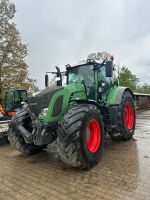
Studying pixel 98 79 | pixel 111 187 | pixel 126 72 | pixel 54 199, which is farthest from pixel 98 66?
pixel 126 72

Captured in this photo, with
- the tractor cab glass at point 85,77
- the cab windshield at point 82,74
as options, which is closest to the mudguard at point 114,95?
the tractor cab glass at point 85,77

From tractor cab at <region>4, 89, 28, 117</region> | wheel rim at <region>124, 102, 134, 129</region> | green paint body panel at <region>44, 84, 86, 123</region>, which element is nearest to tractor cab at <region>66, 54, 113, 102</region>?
green paint body panel at <region>44, 84, 86, 123</region>

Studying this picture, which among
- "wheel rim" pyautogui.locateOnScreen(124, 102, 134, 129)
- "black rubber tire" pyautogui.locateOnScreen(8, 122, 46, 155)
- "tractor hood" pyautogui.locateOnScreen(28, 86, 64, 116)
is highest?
"tractor hood" pyautogui.locateOnScreen(28, 86, 64, 116)

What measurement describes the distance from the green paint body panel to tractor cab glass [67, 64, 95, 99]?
0.42 m

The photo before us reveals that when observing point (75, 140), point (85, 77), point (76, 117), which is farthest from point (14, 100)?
point (75, 140)

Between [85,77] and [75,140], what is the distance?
2393mm

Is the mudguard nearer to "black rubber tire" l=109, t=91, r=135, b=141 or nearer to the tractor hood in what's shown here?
"black rubber tire" l=109, t=91, r=135, b=141

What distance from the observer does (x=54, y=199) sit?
3227mm

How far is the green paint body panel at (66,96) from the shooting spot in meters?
4.57

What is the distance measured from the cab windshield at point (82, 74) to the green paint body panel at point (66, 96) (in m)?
0.49

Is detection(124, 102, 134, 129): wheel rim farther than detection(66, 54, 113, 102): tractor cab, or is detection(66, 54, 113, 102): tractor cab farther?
detection(124, 102, 134, 129): wheel rim

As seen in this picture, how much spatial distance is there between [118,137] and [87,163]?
2.60 meters

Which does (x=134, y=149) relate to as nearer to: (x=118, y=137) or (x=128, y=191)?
(x=118, y=137)

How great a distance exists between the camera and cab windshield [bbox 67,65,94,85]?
5.96 metres
